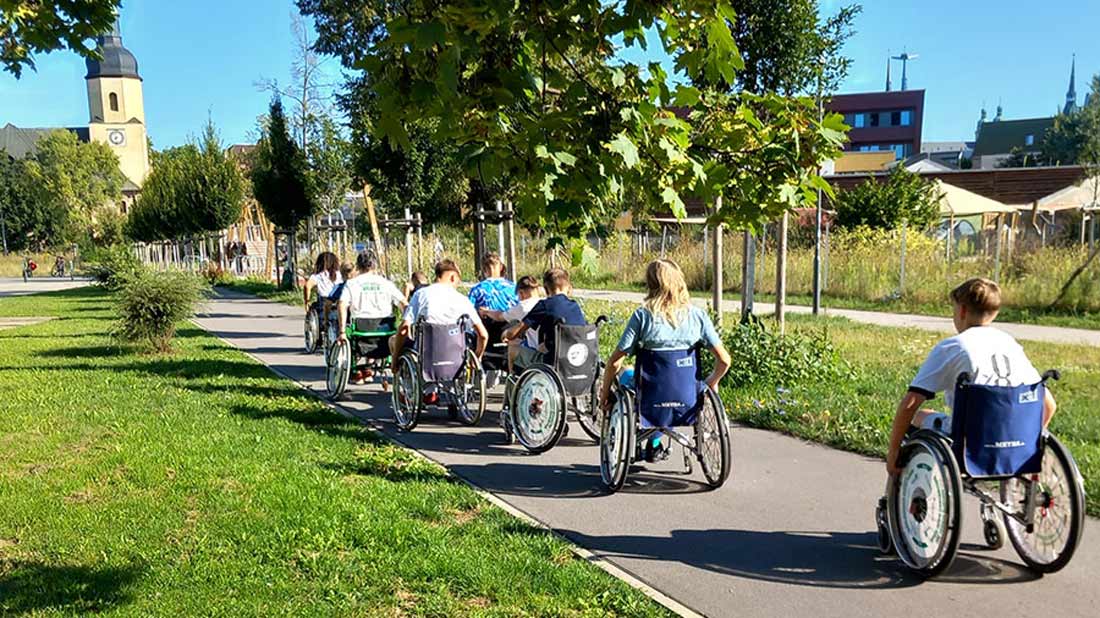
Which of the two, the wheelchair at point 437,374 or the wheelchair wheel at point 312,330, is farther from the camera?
the wheelchair wheel at point 312,330

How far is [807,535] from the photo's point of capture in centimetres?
489

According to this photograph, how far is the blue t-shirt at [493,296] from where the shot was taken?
30.0 ft

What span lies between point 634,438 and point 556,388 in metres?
1.15

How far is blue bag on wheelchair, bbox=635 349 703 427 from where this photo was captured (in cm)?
551

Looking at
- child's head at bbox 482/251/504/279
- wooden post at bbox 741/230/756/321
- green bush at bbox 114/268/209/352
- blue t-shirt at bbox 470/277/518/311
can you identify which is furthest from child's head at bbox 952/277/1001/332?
green bush at bbox 114/268/209/352

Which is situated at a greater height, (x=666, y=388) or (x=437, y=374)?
(x=666, y=388)

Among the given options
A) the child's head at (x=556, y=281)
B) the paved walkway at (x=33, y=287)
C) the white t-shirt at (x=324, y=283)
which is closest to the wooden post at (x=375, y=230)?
the white t-shirt at (x=324, y=283)

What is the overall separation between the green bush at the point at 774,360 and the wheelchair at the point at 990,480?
4.37 metres

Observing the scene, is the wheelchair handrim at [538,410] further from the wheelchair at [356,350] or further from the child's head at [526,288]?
the wheelchair at [356,350]

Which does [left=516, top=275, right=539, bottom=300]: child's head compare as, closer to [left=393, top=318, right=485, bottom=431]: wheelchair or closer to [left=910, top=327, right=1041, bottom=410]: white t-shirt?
[left=393, top=318, right=485, bottom=431]: wheelchair

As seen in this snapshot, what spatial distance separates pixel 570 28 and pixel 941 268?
18.9m

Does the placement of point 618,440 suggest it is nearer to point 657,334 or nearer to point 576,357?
point 657,334

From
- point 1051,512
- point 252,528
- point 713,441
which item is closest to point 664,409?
point 713,441

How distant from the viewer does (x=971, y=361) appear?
396 centimetres
